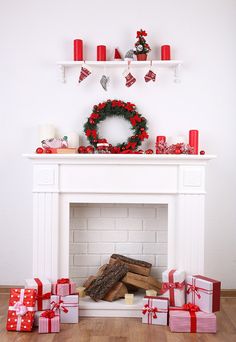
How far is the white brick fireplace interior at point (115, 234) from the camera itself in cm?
365

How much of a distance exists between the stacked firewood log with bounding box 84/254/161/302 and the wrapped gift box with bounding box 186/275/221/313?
1.34 feet

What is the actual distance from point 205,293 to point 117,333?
61cm

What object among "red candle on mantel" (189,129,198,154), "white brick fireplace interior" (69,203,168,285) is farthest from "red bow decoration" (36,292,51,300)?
"red candle on mantel" (189,129,198,154)

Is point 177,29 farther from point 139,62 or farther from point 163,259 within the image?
point 163,259

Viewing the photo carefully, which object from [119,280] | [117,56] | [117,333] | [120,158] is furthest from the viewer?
[117,56]

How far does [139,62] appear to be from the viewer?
353 centimetres

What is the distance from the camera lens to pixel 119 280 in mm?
3346

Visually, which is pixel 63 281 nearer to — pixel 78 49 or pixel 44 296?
pixel 44 296

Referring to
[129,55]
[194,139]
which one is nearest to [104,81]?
[129,55]

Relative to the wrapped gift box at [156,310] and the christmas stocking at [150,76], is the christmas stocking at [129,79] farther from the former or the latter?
the wrapped gift box at [156,310]

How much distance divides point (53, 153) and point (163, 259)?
1.21m

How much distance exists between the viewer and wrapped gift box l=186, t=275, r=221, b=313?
2945 mm

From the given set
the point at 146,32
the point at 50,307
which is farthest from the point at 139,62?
the point at 50,307

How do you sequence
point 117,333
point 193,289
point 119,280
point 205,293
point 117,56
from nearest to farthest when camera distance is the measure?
1. point 117,333
2. point 205,293
3. point 193,289
4. point 119,280
5. point 117,56
